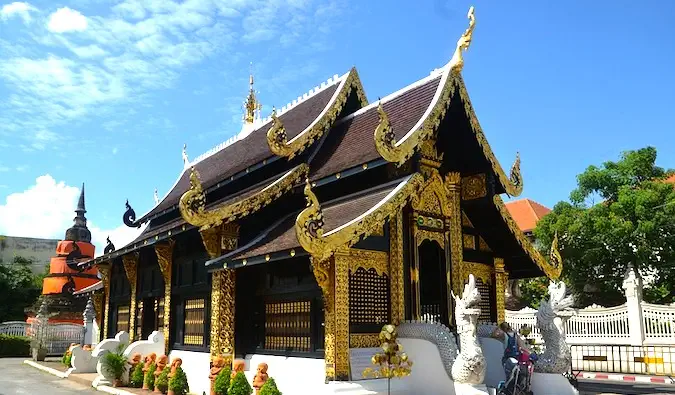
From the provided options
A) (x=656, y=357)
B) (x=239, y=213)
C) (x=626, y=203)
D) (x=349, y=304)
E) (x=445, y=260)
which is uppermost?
(x=626, y=203)

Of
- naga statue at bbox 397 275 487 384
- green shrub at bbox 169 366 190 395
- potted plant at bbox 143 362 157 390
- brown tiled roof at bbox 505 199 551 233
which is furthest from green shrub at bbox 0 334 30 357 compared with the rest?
brown tiled roof at bbox 505 199 551 233

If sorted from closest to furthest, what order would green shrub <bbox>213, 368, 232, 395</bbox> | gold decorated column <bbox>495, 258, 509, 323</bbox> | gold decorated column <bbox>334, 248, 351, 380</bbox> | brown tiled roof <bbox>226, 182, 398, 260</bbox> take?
gold decorated column <bbox>334, 248, 351, 380</bbox>
brown tiled roof <bbox>226, 182, 398, 260</bbox>
green shrub <bbox>213, 368, 232, 395</bbox>
gold decorated column <bbox>495, 258, 509, 323</bbox>

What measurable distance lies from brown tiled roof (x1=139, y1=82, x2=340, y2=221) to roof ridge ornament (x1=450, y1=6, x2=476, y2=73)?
11.7 feet

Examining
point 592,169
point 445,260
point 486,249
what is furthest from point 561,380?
point 592,169

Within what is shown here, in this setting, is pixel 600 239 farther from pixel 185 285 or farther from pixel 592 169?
pixel 185 285

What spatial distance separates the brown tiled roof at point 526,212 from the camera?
3818cm

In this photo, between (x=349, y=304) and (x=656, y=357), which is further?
(x=656, y=357)

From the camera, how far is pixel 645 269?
25.2 meters

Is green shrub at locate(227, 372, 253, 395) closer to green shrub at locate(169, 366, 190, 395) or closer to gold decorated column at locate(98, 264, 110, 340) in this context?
green shrub at locate(169, 366, 190, 395)

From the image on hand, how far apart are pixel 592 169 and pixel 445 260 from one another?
17844mm

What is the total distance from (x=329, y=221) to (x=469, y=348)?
3020mm

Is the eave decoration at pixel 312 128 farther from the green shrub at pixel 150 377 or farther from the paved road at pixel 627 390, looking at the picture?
the paved road at pixel 627 390

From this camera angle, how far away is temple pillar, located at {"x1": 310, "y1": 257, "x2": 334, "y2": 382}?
9.58m

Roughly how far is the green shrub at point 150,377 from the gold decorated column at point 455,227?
21.6 ft
